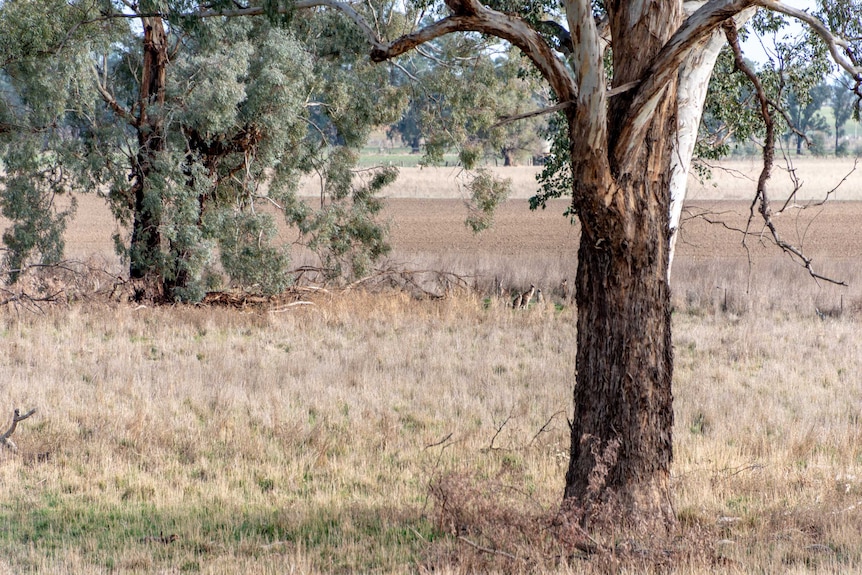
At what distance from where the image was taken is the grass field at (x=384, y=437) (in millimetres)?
5805

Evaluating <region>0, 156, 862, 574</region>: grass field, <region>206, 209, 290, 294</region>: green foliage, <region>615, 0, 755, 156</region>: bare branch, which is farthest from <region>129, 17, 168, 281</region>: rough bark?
<region>615, 0, 755, 156</region>: bare branch

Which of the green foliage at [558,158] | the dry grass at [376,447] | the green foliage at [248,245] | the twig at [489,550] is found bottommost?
the dry grass at [376,447]

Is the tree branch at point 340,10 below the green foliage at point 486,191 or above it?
above

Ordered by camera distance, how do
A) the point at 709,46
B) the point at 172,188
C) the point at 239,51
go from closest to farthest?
the point at 709,46
the point at 239,51
the point at 172,188

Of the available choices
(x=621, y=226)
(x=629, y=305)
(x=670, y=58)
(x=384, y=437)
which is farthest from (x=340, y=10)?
(x=384, y=437)

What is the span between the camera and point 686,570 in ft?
16.7

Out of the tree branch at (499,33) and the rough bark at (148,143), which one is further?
the rough bark at (148,143)

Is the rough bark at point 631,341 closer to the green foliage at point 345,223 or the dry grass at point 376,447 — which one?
the dry grass at point 376,447

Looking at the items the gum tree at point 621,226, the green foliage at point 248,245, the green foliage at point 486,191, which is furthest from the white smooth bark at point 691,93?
the green foliage at point 486,191

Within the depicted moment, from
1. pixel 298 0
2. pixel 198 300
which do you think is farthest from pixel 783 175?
pixel 298 0

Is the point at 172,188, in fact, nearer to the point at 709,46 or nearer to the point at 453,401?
the point at 453,401

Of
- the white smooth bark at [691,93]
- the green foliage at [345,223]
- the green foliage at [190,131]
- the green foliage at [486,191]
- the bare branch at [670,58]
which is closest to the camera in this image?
the bare branch at [670,58]

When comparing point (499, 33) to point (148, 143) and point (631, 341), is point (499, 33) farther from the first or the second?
point (148, 143)

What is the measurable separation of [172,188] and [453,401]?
8.26 m
